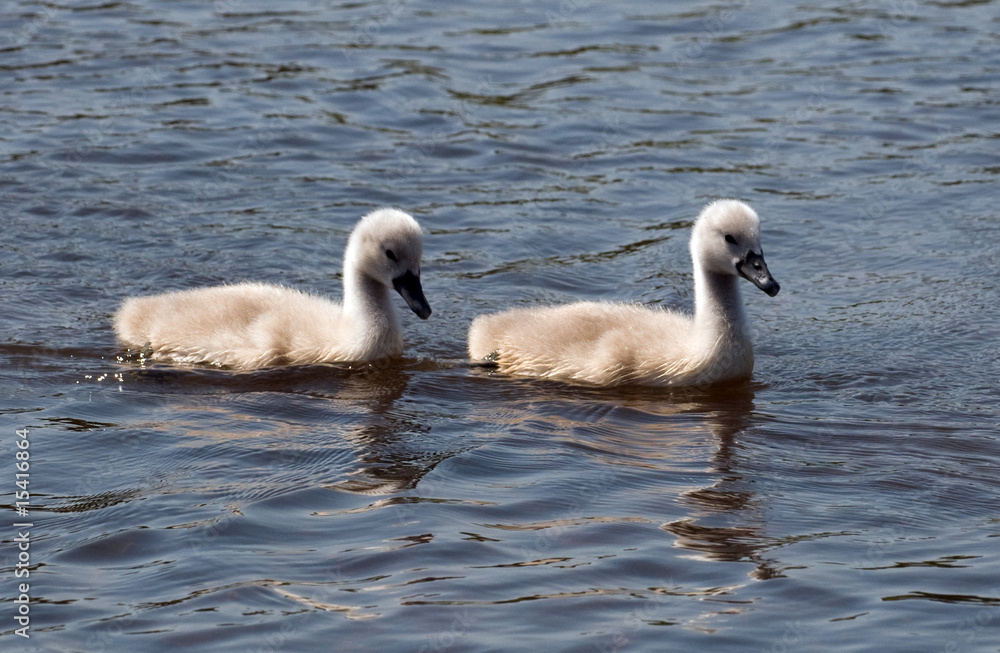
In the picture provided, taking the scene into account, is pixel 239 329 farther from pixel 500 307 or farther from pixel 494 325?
pixel 500 307

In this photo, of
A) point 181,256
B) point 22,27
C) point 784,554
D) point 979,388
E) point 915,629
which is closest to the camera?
point 915,629

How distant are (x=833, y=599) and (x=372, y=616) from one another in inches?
64.1

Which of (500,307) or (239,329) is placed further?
(500,307)

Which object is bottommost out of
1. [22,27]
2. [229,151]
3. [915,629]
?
[915,629]

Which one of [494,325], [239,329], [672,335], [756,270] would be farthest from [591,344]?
[239,329]

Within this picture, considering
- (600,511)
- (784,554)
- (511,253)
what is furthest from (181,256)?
(784,554)

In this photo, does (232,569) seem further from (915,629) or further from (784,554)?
(915,629)

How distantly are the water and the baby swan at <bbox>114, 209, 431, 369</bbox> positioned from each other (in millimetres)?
142

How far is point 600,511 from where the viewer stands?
594 cm

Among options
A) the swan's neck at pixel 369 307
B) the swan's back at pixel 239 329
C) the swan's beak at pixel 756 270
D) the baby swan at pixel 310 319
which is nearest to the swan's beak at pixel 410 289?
the baby swan at pixel 310 319

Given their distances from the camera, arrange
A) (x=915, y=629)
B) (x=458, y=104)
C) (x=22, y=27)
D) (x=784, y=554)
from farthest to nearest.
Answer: (x=22, y=27), (x=458, y=104), (x=784, y=554), (x=915, y=629)

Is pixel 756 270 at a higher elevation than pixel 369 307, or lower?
higher

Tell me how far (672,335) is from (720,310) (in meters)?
0.28

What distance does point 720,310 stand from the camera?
7.63 metres
